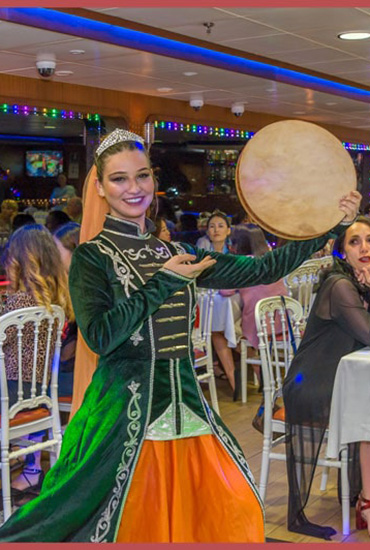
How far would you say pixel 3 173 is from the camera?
40.1 ft

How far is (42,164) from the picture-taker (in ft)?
42.5

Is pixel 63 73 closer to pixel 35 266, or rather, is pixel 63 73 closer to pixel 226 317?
pixel 226 317

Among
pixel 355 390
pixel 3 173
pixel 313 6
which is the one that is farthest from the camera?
pixel 3 173

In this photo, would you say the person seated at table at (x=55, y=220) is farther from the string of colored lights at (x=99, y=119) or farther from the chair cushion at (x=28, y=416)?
the chair cushion at (x=28, y=416)

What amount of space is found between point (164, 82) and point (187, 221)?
3165 mm

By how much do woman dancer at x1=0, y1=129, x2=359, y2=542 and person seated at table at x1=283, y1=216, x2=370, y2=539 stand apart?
1.39 metres

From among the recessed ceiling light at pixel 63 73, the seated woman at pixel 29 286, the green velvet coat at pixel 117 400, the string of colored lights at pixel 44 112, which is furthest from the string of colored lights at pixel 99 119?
the green velvet coat at pixel 117 400

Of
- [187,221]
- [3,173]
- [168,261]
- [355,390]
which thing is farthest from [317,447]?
[3,173]

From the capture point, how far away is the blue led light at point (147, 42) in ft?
16.8

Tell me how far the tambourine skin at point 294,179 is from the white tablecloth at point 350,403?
1.25 metres

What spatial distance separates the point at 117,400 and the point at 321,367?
1.62m

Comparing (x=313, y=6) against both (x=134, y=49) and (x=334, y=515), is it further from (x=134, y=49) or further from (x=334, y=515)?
(x=334, y=515)

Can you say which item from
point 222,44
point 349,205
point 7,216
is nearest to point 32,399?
point 349,205

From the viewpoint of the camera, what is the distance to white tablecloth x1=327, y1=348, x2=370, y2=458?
134 inches
